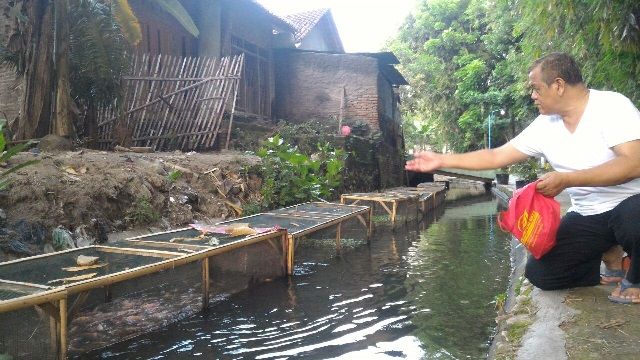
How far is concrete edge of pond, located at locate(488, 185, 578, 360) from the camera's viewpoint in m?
2.57

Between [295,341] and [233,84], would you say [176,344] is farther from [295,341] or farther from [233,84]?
[233,84]

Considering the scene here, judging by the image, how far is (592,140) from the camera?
3059 mm

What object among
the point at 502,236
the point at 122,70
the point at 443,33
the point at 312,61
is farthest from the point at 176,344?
the point at 443,33

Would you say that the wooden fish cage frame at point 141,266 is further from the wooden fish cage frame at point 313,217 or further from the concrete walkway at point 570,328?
the concrete walkway at point 570,328

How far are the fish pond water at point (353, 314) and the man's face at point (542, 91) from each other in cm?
182

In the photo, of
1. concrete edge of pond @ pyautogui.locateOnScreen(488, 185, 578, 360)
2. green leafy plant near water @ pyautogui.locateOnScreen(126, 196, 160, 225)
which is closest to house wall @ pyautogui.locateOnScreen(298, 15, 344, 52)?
green leafy plant near water @ pyautogui.locateOnScreen(126, 196, 160, 225)

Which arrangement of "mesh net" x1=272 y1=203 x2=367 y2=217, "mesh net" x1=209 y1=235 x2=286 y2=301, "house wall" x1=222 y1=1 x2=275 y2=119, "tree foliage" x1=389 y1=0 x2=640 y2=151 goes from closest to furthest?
"mesh net" x1=209 y1=235 x2=286 y2=301, "mesh net" x1=272 y1=203 x2=367 y2=217, "house wall" x1=222 y1=1 x2=275 y2=119, "tree foliage" x1=389 y1=0 x2=640 y2=151

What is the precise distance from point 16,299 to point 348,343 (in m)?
2.26

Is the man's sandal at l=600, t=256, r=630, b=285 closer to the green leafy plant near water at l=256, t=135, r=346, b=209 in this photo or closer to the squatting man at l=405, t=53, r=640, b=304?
the squatting man at l=405, t=53, r=640, b=304

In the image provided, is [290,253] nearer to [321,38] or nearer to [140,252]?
[140,252]

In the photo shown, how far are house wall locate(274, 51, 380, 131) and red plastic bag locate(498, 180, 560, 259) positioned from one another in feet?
43.5


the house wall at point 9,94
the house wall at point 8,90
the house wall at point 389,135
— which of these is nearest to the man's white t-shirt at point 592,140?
the house wall at point 8,90

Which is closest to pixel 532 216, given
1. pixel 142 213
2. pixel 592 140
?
pixel 592 140

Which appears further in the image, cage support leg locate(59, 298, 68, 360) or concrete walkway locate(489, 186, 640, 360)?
cage support leg locate(59, 298, 68, 360)
